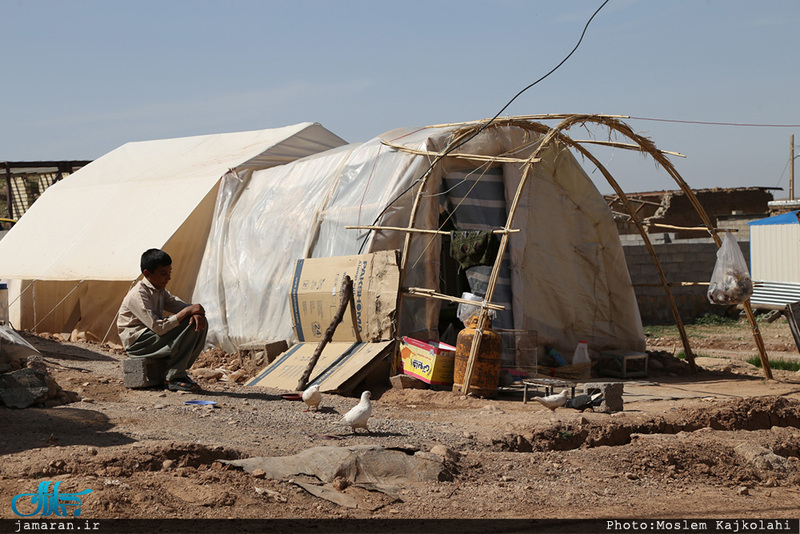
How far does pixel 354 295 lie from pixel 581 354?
112 inches


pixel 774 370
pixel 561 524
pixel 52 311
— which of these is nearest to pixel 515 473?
pixel 561 524

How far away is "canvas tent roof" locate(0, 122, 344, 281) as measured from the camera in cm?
1212

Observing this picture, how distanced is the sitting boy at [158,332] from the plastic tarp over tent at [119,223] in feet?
14.4

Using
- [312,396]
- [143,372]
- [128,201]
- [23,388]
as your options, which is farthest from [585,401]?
[128,201]

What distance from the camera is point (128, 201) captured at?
13.3 meters

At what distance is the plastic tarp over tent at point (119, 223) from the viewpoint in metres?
12.1

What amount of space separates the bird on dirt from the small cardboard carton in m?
1.43

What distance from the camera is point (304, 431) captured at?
5770 mm

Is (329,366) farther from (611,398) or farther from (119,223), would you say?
(119,223)

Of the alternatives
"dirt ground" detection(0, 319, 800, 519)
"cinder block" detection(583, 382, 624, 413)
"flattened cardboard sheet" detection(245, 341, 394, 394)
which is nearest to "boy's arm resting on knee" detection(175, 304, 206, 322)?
"dirt ground" detection(0, 319, 800, 519)

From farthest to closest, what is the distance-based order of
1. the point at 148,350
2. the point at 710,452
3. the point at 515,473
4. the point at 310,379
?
the point at 310,379
the point at 148,350
the point at 710,452
the point at 515,473

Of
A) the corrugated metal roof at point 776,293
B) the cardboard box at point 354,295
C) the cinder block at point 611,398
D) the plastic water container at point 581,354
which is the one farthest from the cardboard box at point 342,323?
the corrugated metal roof at point 776,293

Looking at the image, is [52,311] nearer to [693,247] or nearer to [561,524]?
[561,524]

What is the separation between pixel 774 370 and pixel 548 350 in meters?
2.87
